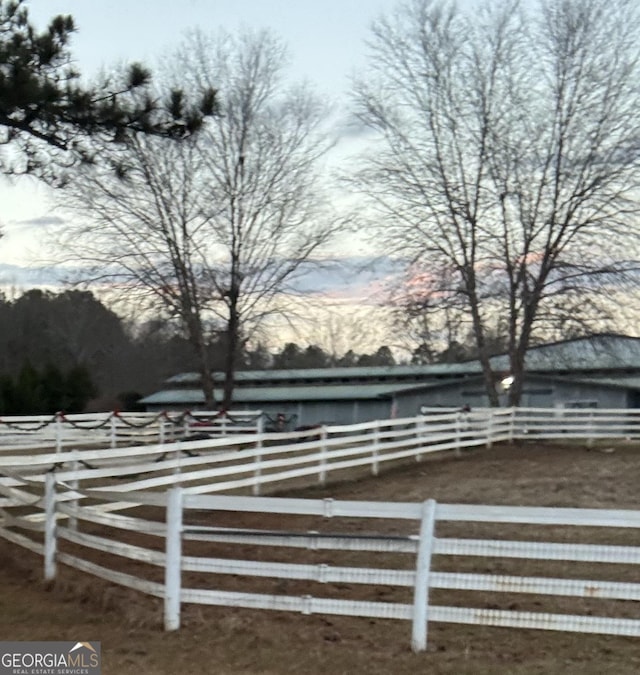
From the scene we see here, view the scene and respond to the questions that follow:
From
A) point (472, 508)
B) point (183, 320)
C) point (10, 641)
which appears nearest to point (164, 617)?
point (10, 641)

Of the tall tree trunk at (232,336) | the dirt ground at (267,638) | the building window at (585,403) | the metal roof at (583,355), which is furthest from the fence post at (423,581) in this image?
the building window at (585,403)

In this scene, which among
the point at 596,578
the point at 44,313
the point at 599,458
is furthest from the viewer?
the point at 44,313

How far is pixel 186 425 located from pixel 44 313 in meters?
57.5

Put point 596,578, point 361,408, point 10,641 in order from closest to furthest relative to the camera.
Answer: point 10,641
point 596,578
point 361,408

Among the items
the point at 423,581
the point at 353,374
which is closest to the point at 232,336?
the point at 353,374

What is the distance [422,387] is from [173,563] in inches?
1284

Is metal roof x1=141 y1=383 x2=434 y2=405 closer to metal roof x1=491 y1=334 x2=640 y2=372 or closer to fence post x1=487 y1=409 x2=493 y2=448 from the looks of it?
metal roof x1=491 y1=334 x2=640 y2=372

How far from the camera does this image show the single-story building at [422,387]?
1300 inches

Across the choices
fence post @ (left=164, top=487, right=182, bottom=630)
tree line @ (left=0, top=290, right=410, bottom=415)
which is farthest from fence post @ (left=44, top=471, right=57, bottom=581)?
tree line @ (left=0, top=290, right=410, bottom=415)

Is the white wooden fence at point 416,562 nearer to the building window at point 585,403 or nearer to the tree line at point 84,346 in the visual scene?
the building window at point 585,403

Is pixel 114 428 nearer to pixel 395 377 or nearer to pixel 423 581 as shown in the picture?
pixel 423 581

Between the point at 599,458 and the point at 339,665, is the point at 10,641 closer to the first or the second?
the point at 339,665

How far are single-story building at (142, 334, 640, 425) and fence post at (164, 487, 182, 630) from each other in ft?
66.9

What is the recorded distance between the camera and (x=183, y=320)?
99.7ft
